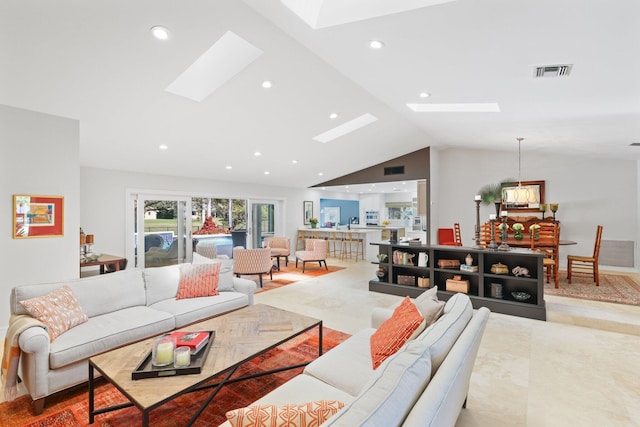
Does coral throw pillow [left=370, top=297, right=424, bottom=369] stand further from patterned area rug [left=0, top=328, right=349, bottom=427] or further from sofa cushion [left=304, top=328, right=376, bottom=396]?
patterned area rug [left=0, top=328, right=349, bottom=427]

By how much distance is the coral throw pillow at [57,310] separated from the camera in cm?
242

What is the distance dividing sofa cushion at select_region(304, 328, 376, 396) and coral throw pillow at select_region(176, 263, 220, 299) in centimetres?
201

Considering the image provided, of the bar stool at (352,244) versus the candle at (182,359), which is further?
the bar stool at (352,244)

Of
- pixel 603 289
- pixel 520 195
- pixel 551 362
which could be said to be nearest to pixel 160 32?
pixel 551 362

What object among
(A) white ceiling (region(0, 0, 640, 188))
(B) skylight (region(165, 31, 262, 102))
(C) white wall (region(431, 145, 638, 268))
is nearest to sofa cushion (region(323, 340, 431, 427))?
(A) white ceiling (region(0, 0, 640, 188))

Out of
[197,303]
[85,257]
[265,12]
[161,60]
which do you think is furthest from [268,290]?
[265,12]

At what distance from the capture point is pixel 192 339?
2.20m

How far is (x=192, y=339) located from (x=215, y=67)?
3.03 m

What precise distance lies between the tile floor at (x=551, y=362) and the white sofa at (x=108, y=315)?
4.75 ft

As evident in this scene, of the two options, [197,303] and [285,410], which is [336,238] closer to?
[197,303]

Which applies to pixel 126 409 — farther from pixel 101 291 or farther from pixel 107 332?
pixel 101 291

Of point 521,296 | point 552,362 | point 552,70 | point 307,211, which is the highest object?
point 552,70

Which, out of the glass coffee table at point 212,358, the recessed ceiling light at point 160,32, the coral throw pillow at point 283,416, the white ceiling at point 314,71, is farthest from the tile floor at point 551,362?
the recessed ceiling light at point 160,32

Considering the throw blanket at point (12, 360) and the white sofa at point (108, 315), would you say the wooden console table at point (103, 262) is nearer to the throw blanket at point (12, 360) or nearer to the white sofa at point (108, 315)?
the white sofa at point (108, 315)
